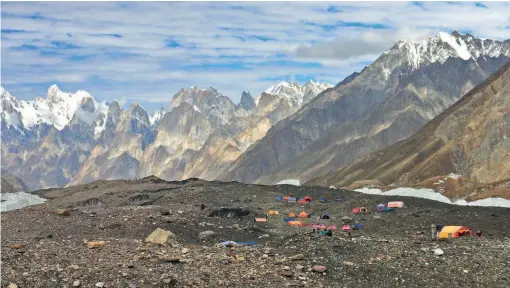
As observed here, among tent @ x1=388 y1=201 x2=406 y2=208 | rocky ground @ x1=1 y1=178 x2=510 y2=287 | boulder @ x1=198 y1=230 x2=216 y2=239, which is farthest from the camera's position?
tent @ x1=388 y1=201 x2=406 y2=208

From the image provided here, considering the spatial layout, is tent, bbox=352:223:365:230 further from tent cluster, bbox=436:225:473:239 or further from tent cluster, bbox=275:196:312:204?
tent cluster, bbox=275:196:312:204

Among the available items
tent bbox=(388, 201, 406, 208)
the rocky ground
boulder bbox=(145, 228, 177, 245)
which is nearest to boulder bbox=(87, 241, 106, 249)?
the rocky ground

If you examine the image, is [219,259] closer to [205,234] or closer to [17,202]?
[205,234]

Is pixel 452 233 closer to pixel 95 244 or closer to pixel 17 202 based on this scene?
pixel 95 244

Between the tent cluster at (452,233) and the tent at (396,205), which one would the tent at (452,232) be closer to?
the tent cluster at (452,233)

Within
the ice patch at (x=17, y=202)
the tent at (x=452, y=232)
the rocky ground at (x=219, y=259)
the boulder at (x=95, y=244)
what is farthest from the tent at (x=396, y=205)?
the ice patch at (x=17, y=202)

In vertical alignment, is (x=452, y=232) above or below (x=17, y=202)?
above

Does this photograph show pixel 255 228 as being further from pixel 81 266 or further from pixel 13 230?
pixel 81 266

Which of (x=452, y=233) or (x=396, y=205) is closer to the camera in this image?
(x=452, y=233)

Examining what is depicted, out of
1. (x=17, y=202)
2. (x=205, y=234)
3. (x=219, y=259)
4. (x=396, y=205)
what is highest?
(x=219, y=259)

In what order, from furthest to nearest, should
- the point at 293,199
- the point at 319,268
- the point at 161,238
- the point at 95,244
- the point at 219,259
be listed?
the point at 293,199, the point at 161,238, the point at 95,244, the point at 219,259, the point at 319,268

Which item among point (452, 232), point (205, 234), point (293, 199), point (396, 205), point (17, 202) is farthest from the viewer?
point (17, 202)

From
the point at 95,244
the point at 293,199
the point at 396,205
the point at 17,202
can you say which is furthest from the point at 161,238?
the point at 17,202

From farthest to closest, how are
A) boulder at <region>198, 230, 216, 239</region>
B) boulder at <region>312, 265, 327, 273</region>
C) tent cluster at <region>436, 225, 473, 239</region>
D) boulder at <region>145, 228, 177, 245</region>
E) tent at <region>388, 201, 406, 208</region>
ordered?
1. tent at <region>388, 201, 406, 208</region>
2. boulder at <region>198, 230, 216, 239</region>
3. tent cluster at <region>436, 225, 473, 239</region>
4. boulder at <region>145, 228, 177, 245</region>
5. boulder at <region>312, 265, 327, 273</region>
